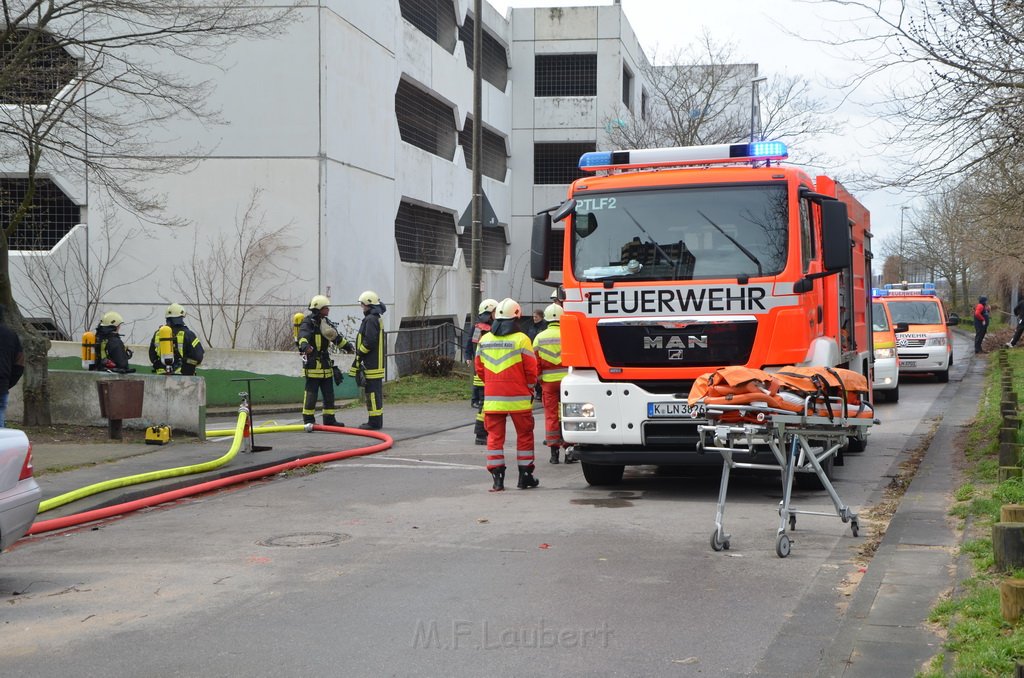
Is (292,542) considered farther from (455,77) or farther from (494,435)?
(455,77)

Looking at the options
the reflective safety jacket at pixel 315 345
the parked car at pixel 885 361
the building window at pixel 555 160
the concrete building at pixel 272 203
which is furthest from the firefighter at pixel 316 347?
the building window at pixel 555 160

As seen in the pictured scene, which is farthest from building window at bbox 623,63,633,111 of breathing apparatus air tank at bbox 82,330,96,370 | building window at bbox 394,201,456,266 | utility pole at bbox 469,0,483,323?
breathing apparatus air tank at bbox 82,330,96,370

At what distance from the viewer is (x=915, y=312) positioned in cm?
2667

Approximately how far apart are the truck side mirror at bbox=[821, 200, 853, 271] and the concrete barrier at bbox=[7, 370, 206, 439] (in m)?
8.04

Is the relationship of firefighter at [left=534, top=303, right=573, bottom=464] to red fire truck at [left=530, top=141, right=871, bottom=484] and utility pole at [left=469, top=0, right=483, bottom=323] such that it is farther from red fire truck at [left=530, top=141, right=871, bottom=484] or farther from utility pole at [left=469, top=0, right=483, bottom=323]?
utility pole at [left=469, top=0, right=483, bottom=323]

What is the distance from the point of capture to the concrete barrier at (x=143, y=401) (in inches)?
582

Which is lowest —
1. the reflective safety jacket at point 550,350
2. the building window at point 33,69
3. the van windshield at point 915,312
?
the reflective safety jacket at point 550,350

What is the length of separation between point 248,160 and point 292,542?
16.2 m

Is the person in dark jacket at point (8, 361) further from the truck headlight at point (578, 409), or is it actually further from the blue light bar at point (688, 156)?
the blue light bar at point (688, 156)

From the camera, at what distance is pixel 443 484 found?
38.7ft

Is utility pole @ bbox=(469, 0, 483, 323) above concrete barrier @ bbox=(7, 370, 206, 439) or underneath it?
above

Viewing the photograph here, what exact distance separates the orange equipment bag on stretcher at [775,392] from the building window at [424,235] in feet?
70.3

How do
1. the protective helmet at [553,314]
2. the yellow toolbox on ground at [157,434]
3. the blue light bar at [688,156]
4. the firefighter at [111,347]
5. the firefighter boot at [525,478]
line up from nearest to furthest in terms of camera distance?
1. the blue light bar at [688,156]
2. the firefighter boot at [525,478]
3. the yellow toolbox on ground at [157,434]
4. the protective helmet at [553,314]
5. the firefighter at [111,347]

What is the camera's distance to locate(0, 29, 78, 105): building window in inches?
519
